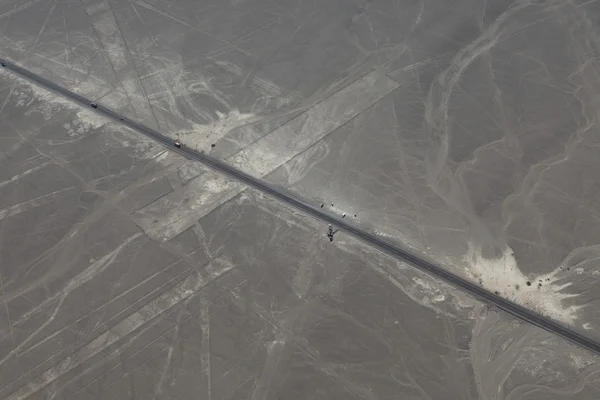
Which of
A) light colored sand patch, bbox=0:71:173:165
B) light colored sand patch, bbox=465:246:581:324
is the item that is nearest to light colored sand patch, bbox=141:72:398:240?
light colored sand patch, bbox=0:71:173:165

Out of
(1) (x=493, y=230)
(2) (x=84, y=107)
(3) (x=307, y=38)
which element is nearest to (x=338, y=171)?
(1) (x=493, y=230)

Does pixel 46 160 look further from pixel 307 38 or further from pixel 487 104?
pixel 487 104

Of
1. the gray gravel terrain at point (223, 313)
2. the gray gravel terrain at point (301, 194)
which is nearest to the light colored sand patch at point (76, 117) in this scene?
the gray gravel terrain at point (301, 194)

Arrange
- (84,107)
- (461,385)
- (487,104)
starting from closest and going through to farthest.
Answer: (461,385) < (487,104) < (84,107)

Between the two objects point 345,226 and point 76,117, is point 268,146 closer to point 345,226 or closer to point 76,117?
point 345,226

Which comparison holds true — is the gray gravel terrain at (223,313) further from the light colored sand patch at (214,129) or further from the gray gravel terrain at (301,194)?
the light colored sand patch at (214,129)

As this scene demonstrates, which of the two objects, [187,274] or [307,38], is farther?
[307,38]
